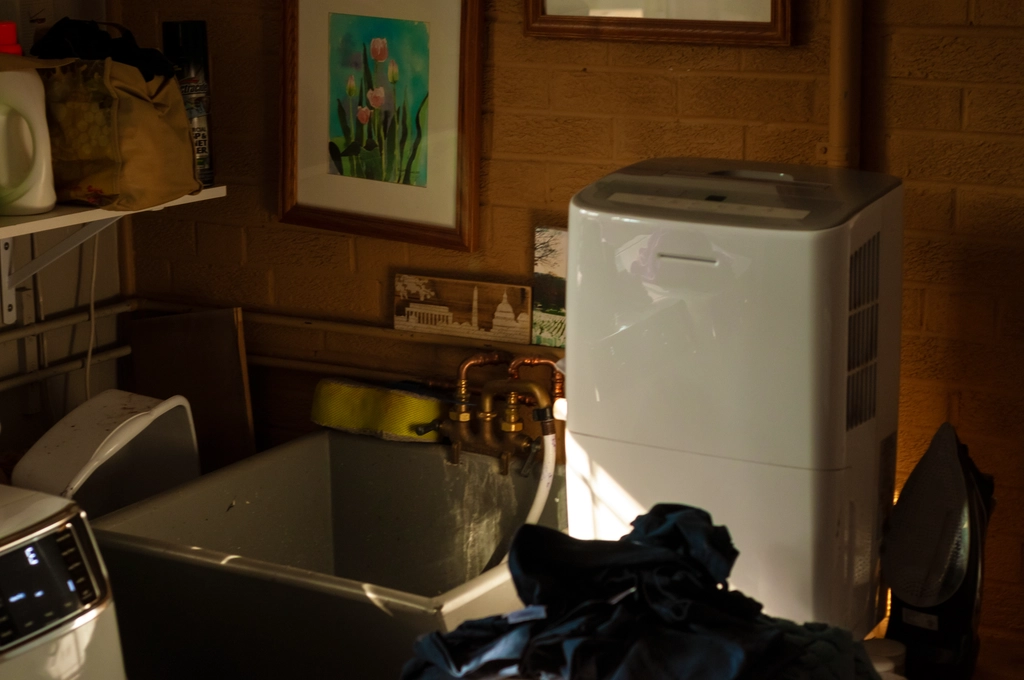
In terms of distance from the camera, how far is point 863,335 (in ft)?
4.98

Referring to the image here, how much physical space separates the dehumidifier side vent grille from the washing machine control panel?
→ 99 centimetres

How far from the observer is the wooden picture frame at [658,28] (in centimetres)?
186

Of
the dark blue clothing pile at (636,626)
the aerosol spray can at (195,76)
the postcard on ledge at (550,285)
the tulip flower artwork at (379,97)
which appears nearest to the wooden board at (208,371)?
the aerosol spray can at (195,76)

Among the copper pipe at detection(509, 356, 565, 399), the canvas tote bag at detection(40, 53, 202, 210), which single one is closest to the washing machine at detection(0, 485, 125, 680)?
the canvas tote bag at detection(40, 53, 202, 210)

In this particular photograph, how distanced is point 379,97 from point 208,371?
714mm

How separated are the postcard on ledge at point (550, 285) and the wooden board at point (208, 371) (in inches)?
26.9

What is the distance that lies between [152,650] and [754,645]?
1.12m

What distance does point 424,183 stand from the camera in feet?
7.23

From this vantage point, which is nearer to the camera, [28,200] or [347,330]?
[28,200]

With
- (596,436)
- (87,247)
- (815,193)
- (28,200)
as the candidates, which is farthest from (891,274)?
(87,247)

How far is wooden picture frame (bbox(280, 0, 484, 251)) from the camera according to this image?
2.13 metres

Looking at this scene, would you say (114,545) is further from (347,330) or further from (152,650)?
(347,330)

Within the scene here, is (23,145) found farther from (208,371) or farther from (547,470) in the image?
(547,470)

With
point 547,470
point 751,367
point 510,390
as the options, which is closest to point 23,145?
point 510,390
